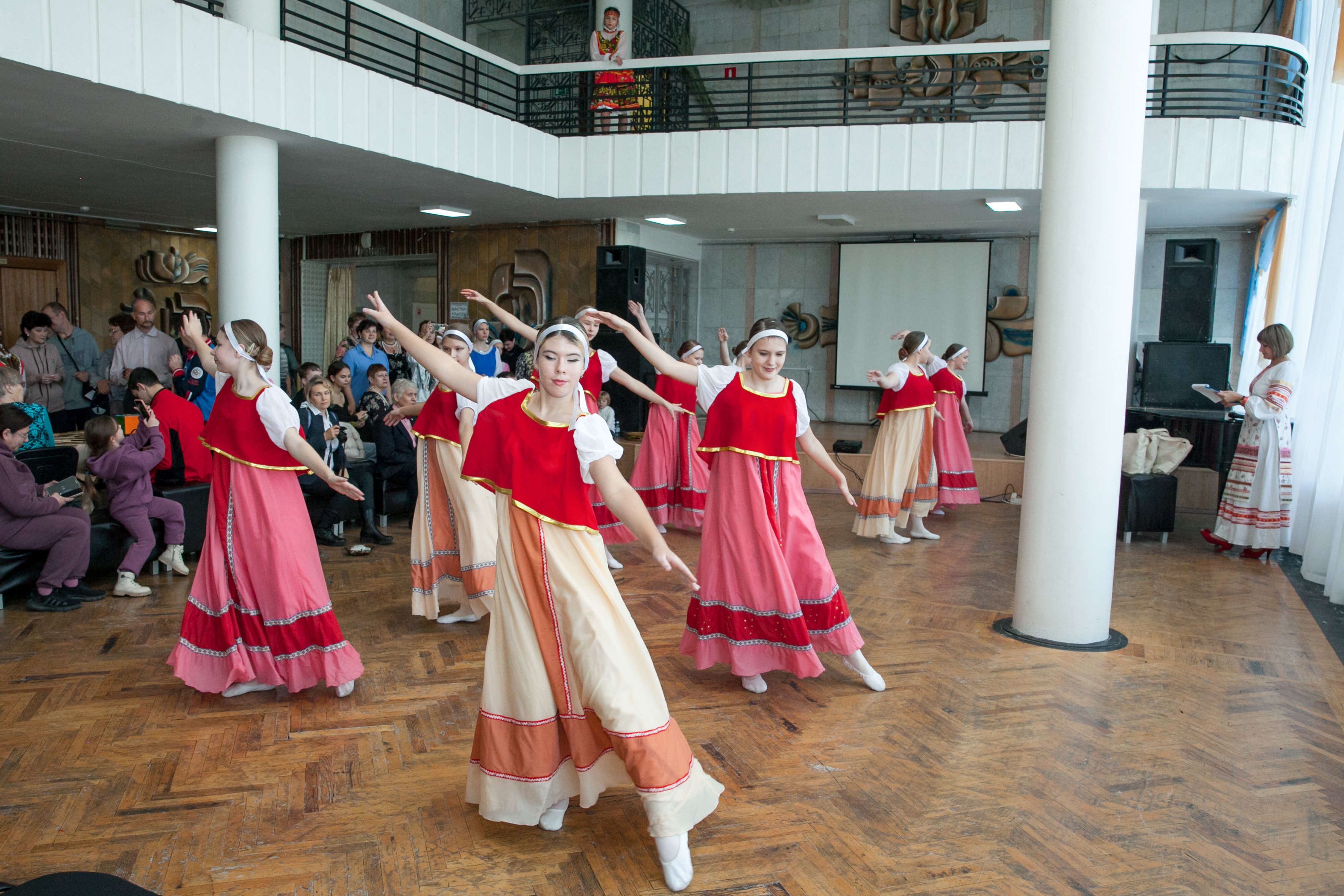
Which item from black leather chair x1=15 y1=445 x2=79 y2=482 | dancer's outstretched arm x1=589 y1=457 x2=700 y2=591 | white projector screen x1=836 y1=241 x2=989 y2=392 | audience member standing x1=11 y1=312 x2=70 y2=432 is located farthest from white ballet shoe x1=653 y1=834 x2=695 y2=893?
white projector screen x1=836 y1=241 x2=989 y2=392

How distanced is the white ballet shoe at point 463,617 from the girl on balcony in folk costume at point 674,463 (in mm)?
2337

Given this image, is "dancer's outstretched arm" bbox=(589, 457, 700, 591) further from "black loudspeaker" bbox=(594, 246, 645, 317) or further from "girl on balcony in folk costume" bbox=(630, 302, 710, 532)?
"black loudspeaker" bbox=(594, 246, 645, 317)

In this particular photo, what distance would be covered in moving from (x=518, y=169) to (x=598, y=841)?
8.00 m

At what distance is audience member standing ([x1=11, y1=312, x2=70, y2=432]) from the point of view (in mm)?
7543

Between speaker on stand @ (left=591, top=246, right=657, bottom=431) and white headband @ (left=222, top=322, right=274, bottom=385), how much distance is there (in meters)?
7.14

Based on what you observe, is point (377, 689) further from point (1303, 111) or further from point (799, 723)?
point (1303, 111)

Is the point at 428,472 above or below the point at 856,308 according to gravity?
below

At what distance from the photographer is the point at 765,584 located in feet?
12.1

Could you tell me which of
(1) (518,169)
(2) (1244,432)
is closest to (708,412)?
(2) (1244,432)

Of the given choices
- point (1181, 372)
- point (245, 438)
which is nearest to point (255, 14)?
point (245, 438)

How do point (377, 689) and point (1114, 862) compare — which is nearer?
point (1114, 862)

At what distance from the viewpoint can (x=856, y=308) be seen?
1355 cm

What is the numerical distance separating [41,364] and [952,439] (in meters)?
7.58

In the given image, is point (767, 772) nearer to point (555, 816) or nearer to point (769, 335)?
point (555, 816)
